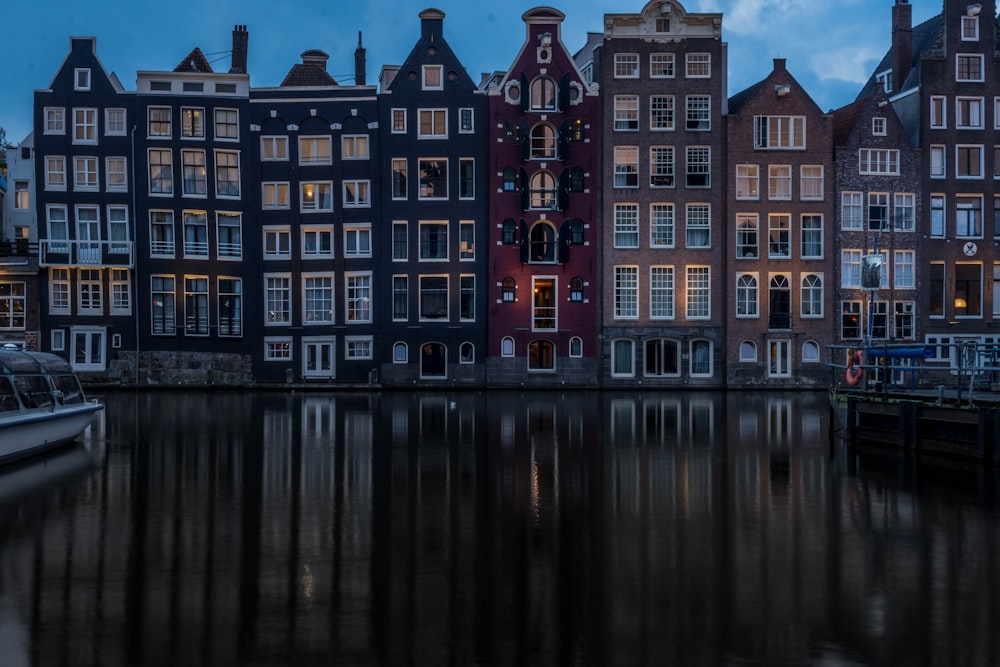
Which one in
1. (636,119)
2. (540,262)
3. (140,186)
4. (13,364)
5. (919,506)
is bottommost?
(919,506)

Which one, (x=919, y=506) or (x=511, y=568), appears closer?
(x=511, y=568)

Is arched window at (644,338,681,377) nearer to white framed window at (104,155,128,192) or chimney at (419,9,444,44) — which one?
chimney at (419,9,444,44)

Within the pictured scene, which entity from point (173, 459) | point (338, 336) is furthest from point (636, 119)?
point (173, 459)

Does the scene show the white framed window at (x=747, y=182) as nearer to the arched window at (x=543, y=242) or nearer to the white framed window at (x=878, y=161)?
the white framed window at (x=878, y=161)

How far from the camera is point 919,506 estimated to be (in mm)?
17344

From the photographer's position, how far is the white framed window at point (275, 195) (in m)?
58.3

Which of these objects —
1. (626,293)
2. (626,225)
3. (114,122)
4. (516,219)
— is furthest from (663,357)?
A: (114,122)

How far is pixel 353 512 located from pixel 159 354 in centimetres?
4394

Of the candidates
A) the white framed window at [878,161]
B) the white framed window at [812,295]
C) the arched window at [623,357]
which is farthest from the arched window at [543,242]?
the white framed window at [878,161]

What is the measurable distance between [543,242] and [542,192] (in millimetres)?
3082

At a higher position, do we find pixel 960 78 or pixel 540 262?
pixel 960 78

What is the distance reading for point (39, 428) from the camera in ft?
75.6

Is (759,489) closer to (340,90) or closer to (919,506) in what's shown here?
(919,506)

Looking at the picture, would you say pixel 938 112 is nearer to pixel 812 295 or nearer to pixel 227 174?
pixel 812 295
